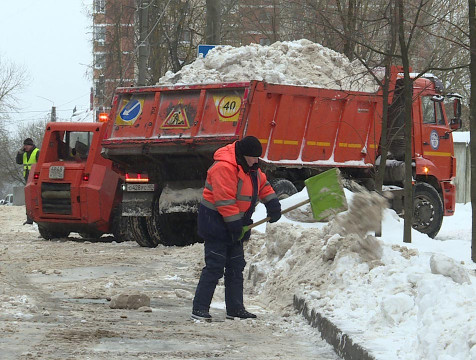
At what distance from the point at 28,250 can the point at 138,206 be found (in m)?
1.88

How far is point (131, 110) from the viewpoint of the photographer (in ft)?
49.6

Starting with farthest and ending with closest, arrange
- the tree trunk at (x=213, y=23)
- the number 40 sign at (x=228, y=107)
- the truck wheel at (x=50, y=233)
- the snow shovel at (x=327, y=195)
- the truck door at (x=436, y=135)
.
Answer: the tree trunk at (x=213, y=23) → the truck wheel at (x=50, y=233) → the truck door at (x=436, y=135) → the number 40 sign at (x=228, y=107) → the snow shovel at (x=327, y=195)

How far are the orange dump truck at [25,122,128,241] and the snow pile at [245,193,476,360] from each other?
5061 millimetres

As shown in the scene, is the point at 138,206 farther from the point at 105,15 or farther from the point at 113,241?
the point at 105,15

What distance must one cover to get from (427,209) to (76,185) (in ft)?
20.5

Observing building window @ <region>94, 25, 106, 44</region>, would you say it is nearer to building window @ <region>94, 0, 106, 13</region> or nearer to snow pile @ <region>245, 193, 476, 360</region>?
building window @ <region>94, 0, 106, 13</region>


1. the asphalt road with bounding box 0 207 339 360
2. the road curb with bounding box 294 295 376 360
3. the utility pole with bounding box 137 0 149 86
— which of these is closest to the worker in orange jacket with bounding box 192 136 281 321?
the asphalt road with bounding box 0 207 339 360

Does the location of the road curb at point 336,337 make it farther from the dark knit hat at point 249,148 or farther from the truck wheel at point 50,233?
the truck wheel at point 50,233

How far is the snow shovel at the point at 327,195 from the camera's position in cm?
862

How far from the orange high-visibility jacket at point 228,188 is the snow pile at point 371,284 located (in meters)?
1.01

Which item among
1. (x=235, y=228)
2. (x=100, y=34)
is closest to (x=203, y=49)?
(x=235, y=228)

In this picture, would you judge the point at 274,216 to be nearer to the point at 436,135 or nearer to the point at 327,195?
the point at 327,195

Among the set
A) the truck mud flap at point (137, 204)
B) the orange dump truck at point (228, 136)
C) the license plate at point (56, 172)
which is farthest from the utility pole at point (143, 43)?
the truck mud flap at point (137, 204)

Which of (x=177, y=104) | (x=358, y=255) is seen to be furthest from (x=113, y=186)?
(x=358, y=255)
